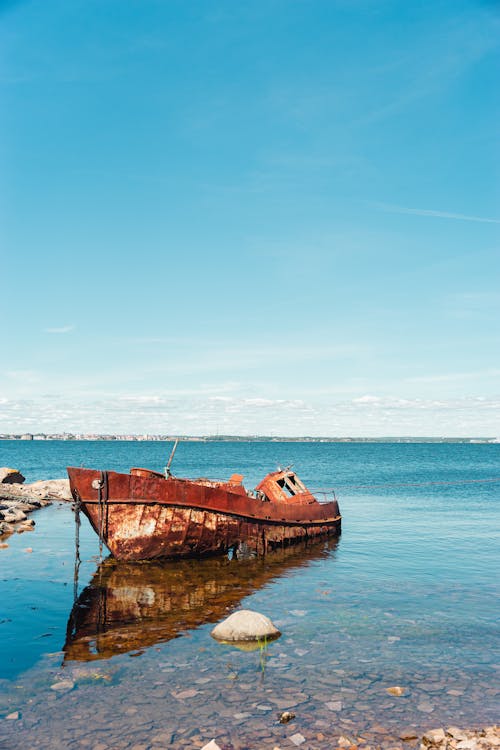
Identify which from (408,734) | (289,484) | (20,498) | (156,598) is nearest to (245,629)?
(156,598)

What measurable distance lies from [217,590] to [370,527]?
680 inches

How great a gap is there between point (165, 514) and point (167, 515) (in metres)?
0.09

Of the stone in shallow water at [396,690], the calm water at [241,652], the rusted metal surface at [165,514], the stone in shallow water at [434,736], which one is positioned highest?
the rusted metal surface at [165,514]

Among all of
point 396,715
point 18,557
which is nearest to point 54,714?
point 396,715

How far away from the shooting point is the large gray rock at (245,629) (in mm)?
13070

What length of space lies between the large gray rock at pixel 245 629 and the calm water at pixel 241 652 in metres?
0.28

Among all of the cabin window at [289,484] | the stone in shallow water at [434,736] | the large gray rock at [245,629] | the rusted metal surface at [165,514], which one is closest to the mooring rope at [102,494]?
the rusted metal surface at [165,514]

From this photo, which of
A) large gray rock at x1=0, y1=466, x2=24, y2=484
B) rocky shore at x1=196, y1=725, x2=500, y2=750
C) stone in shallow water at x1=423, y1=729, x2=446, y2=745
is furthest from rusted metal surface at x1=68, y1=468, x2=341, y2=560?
large gray rock at x1=0, y1=466, x2=24, y2=484

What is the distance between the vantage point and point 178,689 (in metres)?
10.6

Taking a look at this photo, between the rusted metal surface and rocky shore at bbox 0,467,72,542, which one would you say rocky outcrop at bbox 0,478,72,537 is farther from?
the rusted metal surface

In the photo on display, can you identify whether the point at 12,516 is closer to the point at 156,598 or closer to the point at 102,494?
the point at 102,494

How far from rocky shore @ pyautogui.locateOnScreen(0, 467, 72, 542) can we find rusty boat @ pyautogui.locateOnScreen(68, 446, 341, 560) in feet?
27.4

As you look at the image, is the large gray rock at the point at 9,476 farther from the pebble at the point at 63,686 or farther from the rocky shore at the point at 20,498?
the pebble at the point at 63,686

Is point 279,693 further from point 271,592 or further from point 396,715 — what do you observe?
point 271,592
